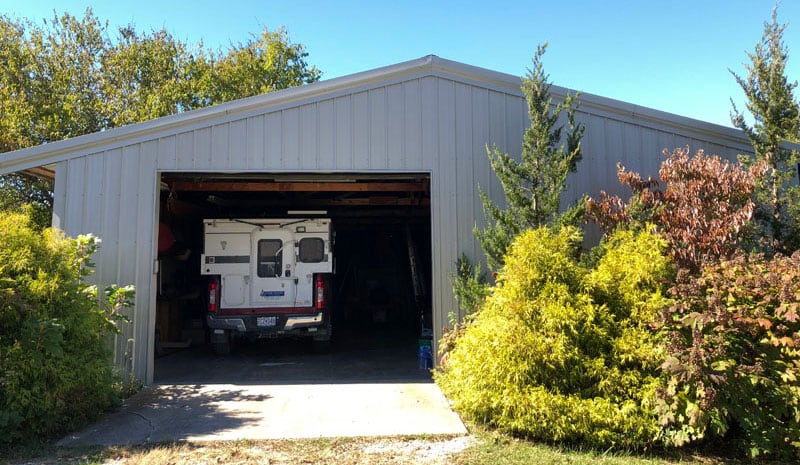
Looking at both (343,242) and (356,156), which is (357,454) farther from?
(343,242)

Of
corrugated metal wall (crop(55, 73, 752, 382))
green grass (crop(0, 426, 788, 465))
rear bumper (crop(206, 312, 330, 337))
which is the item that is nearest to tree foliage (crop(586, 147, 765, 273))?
corrugated metal wall (crop(55, 73, 752, 382))

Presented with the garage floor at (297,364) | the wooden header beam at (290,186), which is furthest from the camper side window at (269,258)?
the garage floor at (297,364)

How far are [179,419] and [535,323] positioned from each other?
3979 mm

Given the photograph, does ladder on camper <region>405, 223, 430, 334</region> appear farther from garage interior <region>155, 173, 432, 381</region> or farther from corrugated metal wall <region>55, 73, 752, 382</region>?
corrugated metal wall <region>55, 73, 752, 382</region>

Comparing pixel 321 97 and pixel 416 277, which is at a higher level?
pixel 321 97

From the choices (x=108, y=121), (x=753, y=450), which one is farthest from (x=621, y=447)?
(x=108, y=121)

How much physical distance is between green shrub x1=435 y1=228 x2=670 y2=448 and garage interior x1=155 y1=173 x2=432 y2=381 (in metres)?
3.13

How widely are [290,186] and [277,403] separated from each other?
444cm

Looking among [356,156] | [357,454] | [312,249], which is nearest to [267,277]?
[312,249]

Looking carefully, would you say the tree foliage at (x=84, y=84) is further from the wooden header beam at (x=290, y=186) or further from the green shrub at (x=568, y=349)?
the green shrub at (x=568, y=349)

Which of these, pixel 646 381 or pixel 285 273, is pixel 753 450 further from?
pixel 285 273

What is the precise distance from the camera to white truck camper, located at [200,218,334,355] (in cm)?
957

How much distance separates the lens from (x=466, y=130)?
25.1ft

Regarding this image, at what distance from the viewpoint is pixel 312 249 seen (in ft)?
32.8
